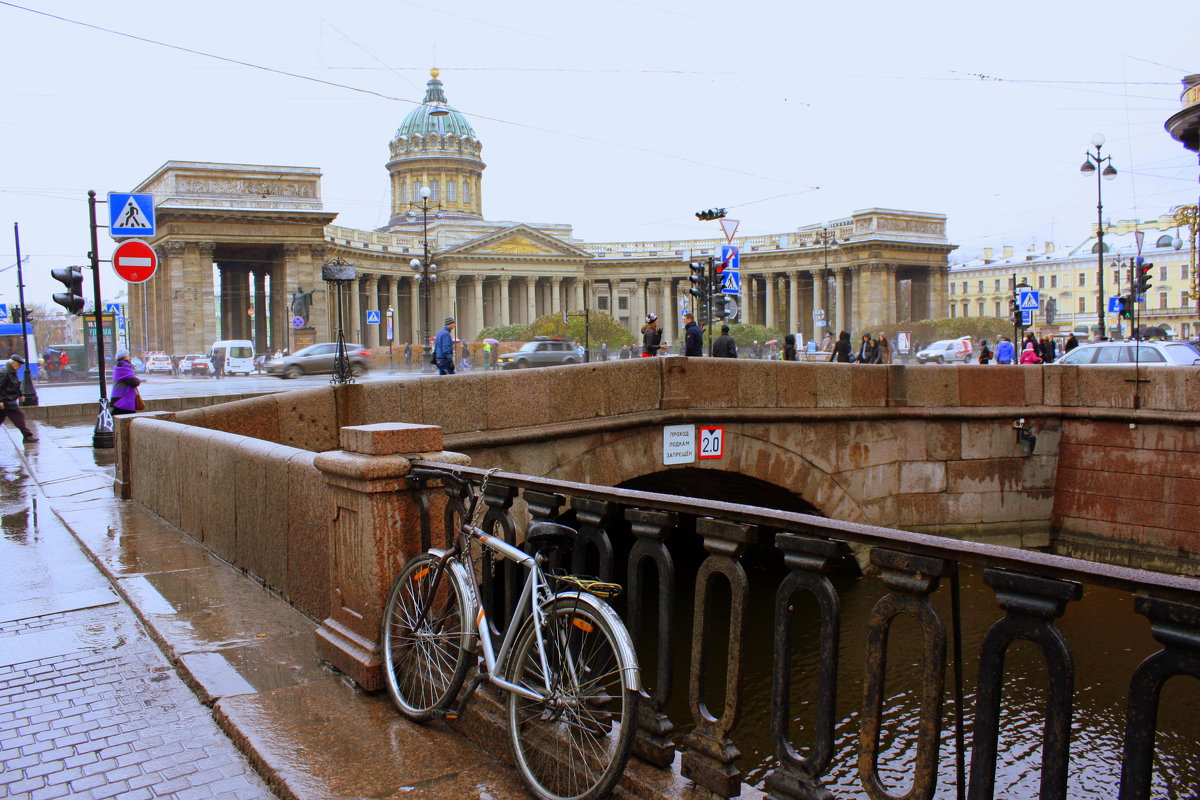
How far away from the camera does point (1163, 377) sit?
13516 millimetres

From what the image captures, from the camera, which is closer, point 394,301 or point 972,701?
point 972,701

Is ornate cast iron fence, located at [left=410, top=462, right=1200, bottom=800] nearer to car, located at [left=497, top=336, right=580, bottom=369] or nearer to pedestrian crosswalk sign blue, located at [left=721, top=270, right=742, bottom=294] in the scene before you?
pedestrian crosswalk sign blue, located at [left=721, top=270, right=742, bottom=294]

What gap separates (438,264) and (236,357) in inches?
1486

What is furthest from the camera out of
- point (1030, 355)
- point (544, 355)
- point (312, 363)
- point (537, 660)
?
point (544, 355)

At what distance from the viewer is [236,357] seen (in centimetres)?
4425

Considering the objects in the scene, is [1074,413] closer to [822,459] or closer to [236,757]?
[822,459]

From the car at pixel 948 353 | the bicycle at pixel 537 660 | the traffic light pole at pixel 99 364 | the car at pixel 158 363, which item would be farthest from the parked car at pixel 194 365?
the bicycle at pixel 537 660

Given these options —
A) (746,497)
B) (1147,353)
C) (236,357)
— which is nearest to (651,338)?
(746,497)

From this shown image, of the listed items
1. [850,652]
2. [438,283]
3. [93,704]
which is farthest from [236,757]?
[438,283]

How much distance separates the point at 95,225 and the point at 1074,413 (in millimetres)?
15820

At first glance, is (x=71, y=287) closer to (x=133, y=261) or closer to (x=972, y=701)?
(x=133, y=261)

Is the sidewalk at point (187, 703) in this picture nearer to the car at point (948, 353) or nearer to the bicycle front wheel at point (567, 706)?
the bicycle front wheel at point (567, 706)

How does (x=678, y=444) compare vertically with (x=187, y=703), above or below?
above

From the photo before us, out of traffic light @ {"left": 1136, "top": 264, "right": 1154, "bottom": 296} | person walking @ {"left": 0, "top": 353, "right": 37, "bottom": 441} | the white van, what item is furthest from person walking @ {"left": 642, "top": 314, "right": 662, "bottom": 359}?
the white van
